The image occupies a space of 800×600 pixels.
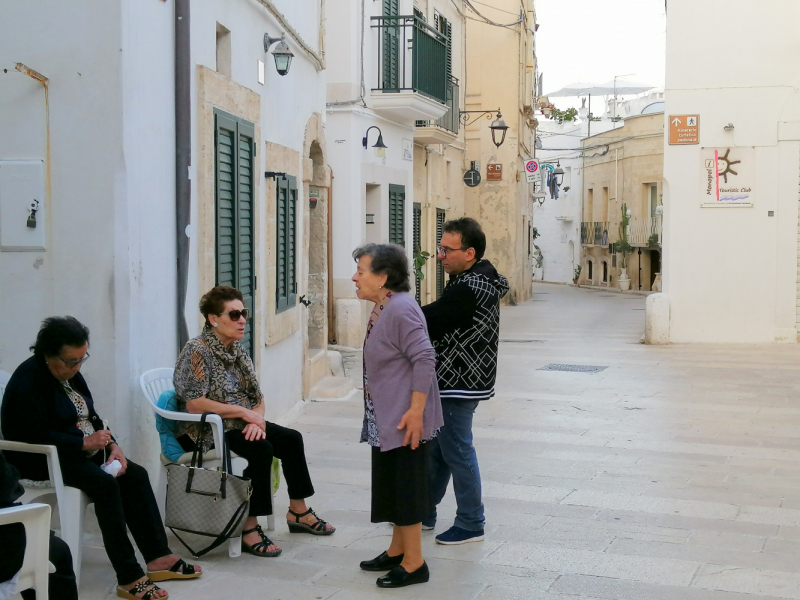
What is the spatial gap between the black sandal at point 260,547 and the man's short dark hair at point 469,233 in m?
1.80

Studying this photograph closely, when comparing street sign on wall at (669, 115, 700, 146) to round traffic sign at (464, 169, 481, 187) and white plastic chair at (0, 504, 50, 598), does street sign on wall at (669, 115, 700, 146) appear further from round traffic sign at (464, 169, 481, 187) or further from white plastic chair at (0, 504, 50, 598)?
white plastic chair at (0, 504, 50, 598)

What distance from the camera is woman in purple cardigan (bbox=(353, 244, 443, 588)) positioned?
4469 mm

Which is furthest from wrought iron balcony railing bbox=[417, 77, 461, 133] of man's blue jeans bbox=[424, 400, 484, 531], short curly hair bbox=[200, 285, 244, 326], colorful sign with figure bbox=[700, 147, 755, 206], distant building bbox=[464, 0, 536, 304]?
man's blue jeans bbox=[424, 400, 484, 531]

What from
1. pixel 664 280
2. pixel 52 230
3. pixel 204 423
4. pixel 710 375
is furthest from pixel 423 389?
pixel 664 280

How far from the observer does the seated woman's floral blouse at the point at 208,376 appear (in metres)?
5.07

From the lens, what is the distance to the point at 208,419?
4.96m

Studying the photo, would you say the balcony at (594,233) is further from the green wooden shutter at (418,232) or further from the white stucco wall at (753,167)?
the white stucco wall at (753,167)

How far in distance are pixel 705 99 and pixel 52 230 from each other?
41.3ft

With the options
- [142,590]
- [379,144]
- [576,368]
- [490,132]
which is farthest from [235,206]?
[490,132]

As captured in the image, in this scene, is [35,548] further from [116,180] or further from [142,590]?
[116,180]

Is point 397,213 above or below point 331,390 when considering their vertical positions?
above

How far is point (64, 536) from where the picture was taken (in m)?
4.36

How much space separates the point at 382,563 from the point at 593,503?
1848 mm

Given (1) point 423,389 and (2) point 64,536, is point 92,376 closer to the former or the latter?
(2) point 64,536
